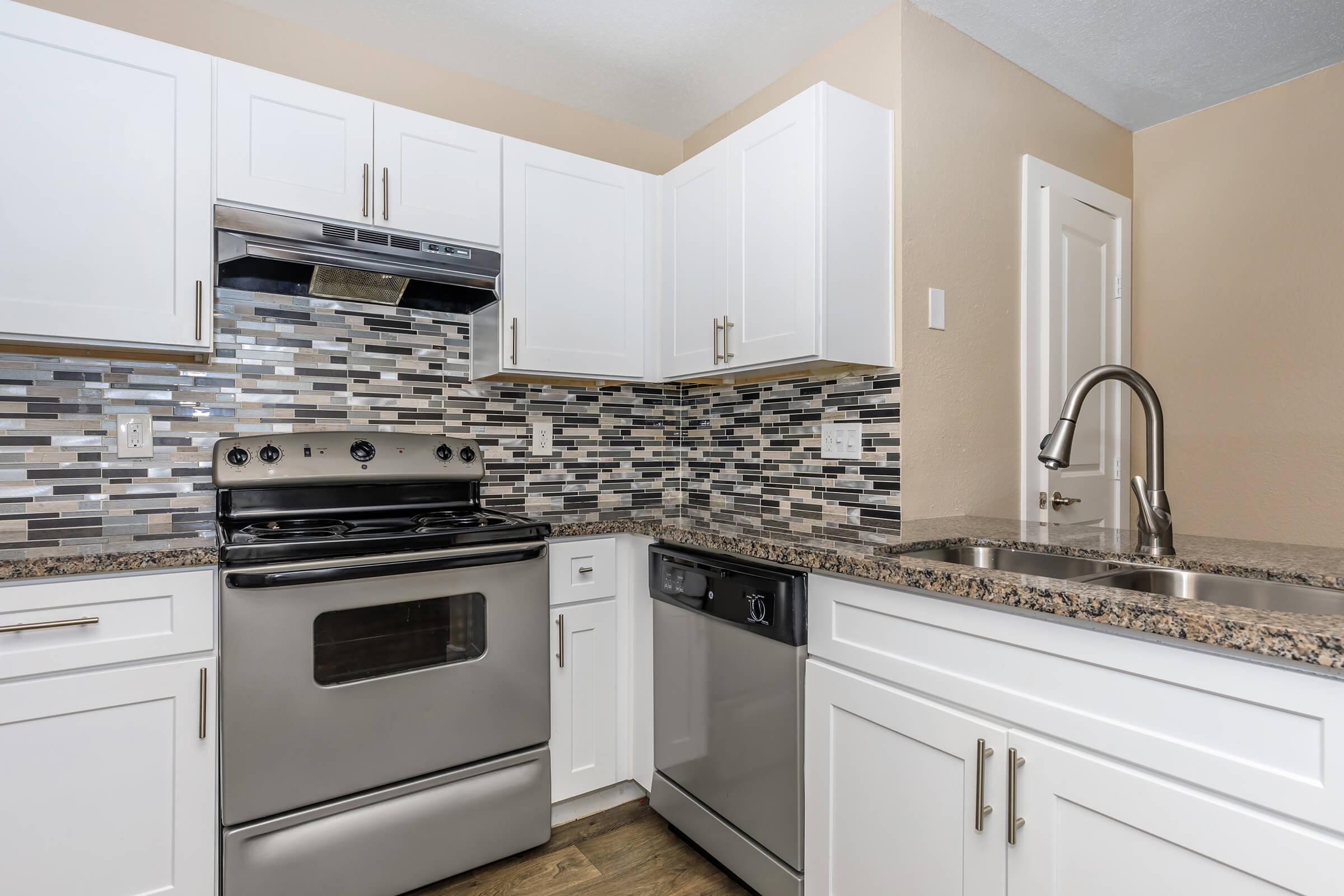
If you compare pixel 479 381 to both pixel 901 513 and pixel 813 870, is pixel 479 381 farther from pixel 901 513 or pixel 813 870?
pixel 813 870

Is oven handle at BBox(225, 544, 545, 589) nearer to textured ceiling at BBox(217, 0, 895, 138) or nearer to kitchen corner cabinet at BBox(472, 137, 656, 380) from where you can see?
kitchen corner cabinet at BBox(472, 137, 656, 380)

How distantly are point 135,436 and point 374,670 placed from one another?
99cm

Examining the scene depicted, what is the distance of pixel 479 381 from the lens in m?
2.47

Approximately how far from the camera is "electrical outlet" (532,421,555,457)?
8.49 feet

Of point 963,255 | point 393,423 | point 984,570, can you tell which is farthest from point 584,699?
point 963,255

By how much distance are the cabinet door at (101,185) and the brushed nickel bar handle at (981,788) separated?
2004mm

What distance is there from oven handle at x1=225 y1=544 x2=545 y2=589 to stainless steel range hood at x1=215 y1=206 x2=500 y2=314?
2.75 feet

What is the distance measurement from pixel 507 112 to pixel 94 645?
6.83 feet

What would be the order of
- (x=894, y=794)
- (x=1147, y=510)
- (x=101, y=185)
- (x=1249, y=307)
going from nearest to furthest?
1. (x=894, y=794)
2. (x=1147, y=510)
3. (x=101, y=185)
4. (x=1249, y=307)

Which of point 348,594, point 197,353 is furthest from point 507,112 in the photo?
point 348,594

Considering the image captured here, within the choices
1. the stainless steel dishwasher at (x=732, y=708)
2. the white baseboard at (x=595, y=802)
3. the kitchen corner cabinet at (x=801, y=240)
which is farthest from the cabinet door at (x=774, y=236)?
the white baseboard at (x=595, y=802)

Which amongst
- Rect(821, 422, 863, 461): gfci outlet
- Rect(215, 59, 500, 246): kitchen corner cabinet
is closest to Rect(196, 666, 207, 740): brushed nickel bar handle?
Rect(215, 59, 500, 246): kitchen corner cabinet

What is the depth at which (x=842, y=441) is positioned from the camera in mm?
2211

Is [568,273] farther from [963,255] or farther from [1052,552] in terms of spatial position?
[1052,552]
